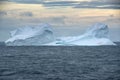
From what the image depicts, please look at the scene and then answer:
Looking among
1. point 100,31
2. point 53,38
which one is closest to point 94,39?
point 100,31

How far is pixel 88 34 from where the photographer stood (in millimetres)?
146125

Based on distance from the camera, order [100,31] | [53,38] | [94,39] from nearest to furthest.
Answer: [94,39] → [100,31] → [53,38]

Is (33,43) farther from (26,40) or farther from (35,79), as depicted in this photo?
(35,79)

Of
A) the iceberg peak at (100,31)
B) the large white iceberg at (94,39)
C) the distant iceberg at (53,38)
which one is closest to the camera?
the distant iceberg at (53,38)

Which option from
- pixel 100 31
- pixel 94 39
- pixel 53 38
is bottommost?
pixel 53 38

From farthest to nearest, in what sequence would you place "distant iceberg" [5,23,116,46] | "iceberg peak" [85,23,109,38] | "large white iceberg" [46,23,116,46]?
"large white iceberg" [46,23,116,46], "iceberg peak" [85,23,109,38], "distant iceberg" [5,23,116,46]

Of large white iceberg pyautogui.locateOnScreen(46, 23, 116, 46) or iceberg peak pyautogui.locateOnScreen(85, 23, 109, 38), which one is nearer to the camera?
iceberg peak pyautogui.locateOnScreen(85, 23, 109, 38)

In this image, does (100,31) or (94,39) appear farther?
(100,31)

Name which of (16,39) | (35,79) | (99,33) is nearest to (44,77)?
(35,79)

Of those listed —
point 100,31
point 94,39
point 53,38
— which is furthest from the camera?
point 53,38

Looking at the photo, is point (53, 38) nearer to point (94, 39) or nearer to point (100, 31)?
point (94, 39)

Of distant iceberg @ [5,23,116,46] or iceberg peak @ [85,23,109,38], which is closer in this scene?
distant iceberg @ [5,23,116,46]

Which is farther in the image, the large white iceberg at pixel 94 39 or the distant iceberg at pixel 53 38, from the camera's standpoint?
the large white iceberg at pixel 94 39

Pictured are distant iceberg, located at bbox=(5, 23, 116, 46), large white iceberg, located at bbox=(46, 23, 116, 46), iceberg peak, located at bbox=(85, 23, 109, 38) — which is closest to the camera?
distant iceberg, located at bbox=(5, 23, 116, 46)
